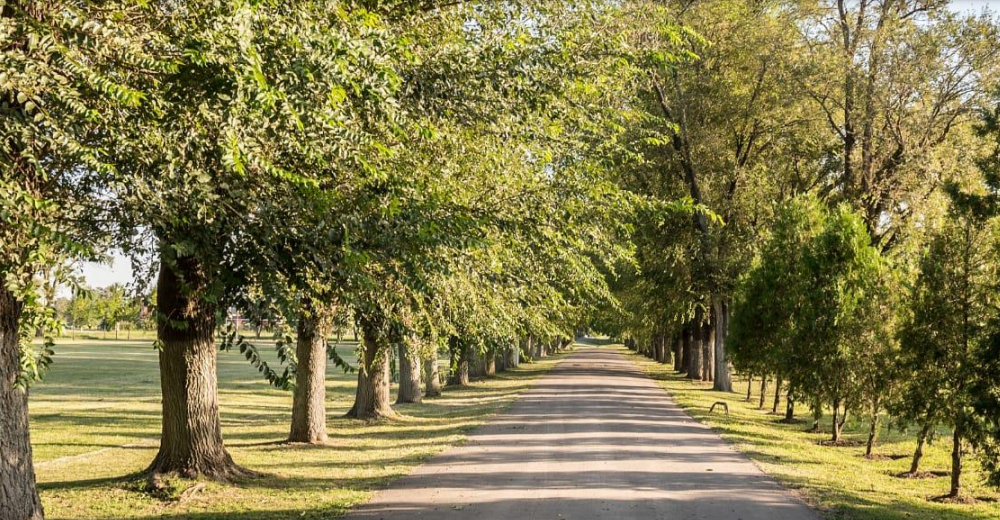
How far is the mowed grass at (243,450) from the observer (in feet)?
39.3

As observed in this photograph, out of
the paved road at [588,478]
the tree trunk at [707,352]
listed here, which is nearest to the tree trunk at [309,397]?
the paved road at [588,478]

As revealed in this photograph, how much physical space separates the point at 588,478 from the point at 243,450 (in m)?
7.75

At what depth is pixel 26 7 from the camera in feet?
24.8

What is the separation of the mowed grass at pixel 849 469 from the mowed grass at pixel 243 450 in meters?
6.47

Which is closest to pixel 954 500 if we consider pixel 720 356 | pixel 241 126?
pixel 241 126

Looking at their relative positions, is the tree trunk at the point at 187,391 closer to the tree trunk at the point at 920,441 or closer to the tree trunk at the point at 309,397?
the tree trunk at the point at 309,397

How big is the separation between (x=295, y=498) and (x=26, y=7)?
7462 mm

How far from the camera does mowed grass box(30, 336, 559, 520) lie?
12.0 meters

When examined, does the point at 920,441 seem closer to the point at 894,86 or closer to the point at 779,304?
the point at 779,304

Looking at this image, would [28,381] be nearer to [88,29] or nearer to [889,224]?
[88,29]

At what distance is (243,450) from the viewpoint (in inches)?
712

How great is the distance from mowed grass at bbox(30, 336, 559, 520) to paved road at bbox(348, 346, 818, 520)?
0.85 meters

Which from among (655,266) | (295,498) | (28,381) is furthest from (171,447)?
(655,266)

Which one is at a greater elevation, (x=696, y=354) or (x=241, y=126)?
(x=241, y=126)
